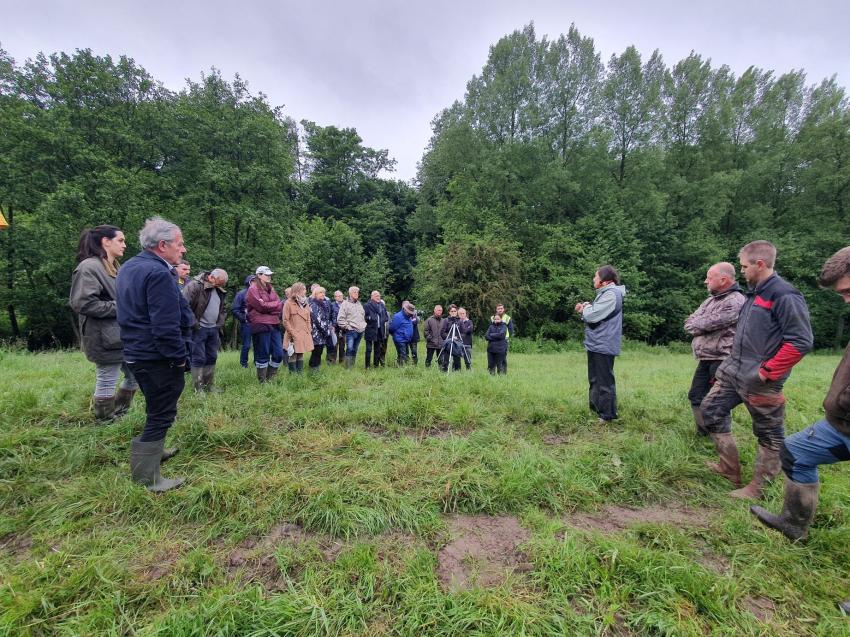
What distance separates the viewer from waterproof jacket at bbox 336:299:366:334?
27.0 ft

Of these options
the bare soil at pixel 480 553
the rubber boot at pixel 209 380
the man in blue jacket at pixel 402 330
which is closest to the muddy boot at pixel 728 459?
the bare soil at pixel 480 553

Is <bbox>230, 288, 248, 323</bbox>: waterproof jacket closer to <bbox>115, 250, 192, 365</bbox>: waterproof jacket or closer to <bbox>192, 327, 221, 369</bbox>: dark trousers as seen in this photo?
<bbox>192, 327, 221, 369</bbox>: dark trousers

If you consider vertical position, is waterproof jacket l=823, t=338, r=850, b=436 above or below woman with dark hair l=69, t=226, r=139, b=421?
below

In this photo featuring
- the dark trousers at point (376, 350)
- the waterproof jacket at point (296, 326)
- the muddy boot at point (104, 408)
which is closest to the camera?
the muddy boot at point (104, 408)

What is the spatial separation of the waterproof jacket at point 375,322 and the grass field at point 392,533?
4409 millimetres

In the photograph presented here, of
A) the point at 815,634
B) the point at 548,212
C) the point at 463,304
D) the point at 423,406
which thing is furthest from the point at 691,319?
the point at 548,212

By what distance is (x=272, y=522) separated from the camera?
8.68 ft

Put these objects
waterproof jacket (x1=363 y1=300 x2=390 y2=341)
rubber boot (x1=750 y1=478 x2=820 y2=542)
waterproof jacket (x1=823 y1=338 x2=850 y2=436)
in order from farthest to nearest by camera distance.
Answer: waterproof jacket (x1=363 y1=300 x2=390 y2=341) < rubber boot (x1=750 y1=478 x2=820 y2=542) < waterproof jacket (x1=823 y1=338 x2=850 y2=436)

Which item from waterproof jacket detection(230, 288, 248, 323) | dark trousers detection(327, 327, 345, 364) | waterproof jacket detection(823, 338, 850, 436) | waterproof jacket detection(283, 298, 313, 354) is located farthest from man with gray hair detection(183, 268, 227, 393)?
waterproof jacket detection(823, 338, 850, 436)

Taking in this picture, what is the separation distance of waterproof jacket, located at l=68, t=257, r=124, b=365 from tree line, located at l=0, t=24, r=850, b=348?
53.2 feet

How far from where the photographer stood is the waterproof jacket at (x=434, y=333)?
9.34 m

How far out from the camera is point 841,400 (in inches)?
87.4

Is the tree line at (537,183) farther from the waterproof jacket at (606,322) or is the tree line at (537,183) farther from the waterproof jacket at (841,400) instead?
the waterproof jacket at (841,400)

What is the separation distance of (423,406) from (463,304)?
15.0 meters
